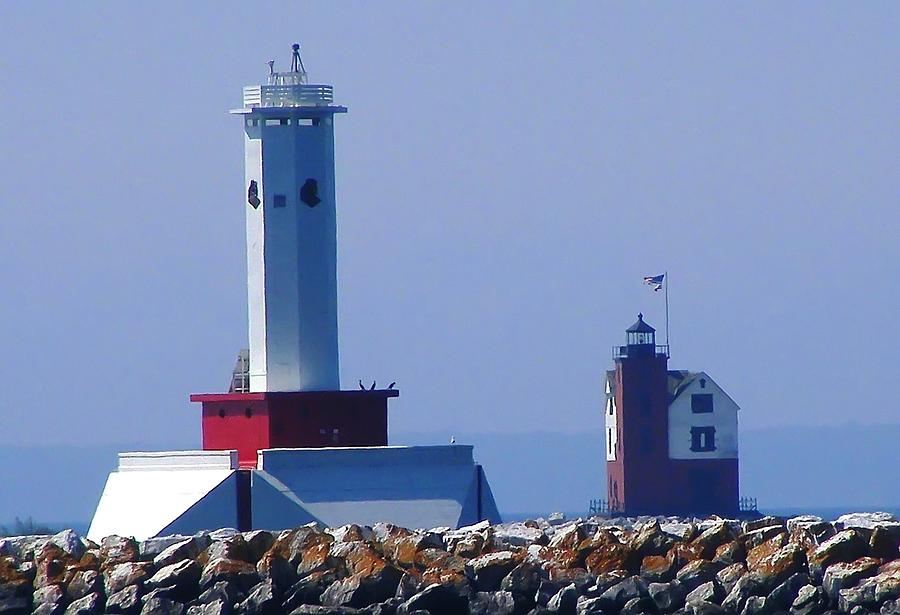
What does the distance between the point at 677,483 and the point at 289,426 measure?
37928 mm

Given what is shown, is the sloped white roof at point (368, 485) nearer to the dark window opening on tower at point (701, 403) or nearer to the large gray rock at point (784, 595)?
the large gray rock at point (784, 595)

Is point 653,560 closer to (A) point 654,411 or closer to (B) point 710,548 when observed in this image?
(B) point 710,548

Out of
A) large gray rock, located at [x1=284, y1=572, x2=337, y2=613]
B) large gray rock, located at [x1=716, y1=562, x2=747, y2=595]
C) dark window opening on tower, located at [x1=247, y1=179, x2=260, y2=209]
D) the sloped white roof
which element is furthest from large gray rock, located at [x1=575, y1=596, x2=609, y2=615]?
dark window opening on tower, located at [x1=247, y1=179, x2=260, y2=209]

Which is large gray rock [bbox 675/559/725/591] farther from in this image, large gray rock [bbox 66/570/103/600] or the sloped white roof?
the sloped white roof

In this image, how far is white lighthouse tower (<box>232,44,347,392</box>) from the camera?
29688mm

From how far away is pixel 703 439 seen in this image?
67.3 metres

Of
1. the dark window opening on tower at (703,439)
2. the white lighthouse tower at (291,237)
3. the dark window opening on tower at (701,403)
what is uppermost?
the white lighthouse tower at (291,237)

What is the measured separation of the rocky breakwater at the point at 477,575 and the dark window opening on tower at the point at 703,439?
42117 millimetres

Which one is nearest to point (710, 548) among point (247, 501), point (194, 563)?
point (194, 563)

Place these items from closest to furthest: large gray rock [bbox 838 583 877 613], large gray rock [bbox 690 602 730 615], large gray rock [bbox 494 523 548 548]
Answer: large gray rock [bbox 838 583 877 613] → large gray rock [bbox 690 602 730 615] → large gray rock [bbox 494 523 548 548]

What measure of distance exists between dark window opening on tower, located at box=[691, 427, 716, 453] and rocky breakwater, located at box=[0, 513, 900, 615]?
1658 inches

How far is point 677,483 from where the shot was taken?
67.1 m

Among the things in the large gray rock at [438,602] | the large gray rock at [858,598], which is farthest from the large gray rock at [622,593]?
the large gray rock at [858,598]

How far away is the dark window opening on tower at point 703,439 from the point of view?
67.1 metres
